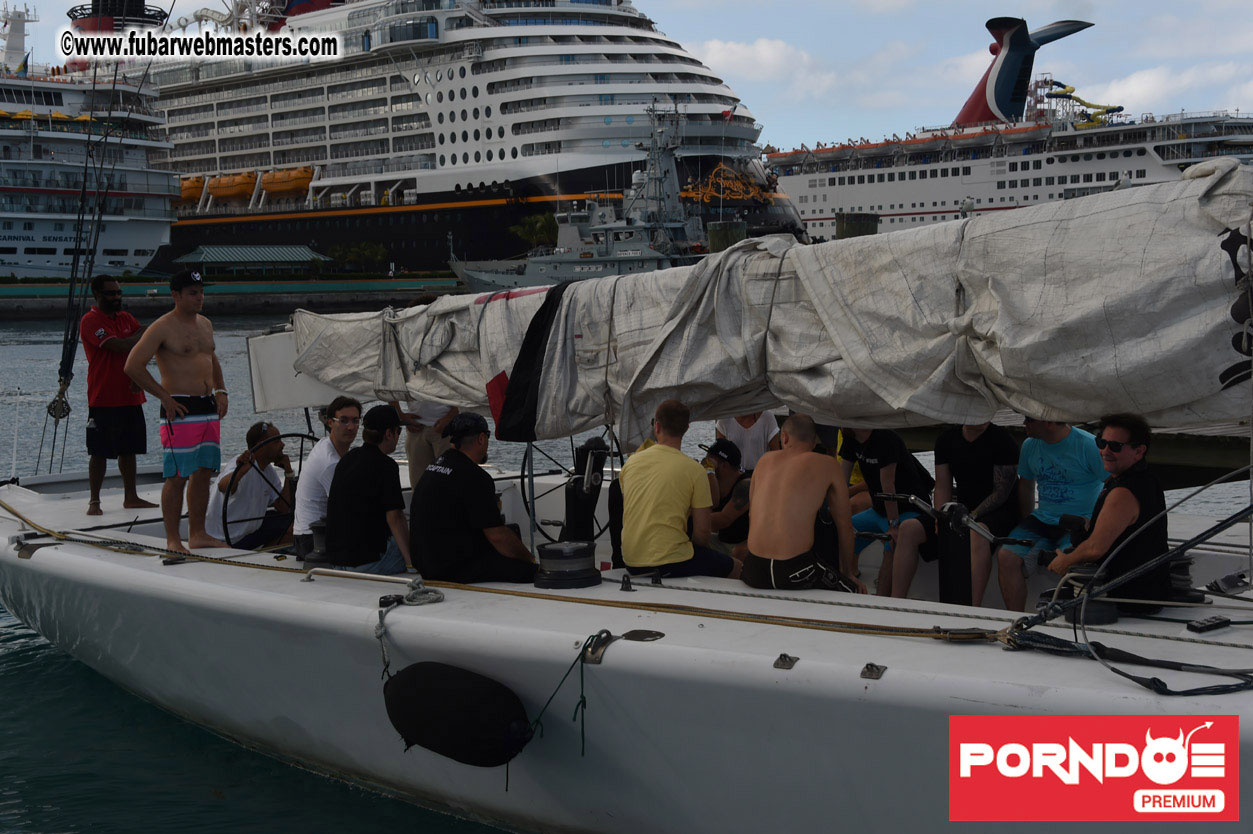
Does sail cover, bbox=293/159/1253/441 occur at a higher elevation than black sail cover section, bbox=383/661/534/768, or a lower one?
higher

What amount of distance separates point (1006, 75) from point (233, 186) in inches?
1866

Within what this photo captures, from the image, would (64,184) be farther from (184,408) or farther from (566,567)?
(566,567)

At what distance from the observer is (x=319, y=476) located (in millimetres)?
5672

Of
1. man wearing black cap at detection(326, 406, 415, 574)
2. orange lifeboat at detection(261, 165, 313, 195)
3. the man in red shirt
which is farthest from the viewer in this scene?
orange lifeboat at detection(261, 165, 313, 195)

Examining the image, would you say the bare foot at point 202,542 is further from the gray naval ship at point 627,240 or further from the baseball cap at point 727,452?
the gray naval ship at point 627,240

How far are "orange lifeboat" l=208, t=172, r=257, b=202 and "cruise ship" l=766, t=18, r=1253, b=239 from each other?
104 ft

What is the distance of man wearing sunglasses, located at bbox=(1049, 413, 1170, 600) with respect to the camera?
387 centimetres

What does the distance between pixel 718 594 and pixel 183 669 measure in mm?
2776

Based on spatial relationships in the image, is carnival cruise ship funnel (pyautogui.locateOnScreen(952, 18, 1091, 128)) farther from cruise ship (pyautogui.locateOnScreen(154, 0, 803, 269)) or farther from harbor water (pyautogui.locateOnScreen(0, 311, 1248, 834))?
harbor water (pyautogui.locateOnScreen(0, 311, 1248, 834))

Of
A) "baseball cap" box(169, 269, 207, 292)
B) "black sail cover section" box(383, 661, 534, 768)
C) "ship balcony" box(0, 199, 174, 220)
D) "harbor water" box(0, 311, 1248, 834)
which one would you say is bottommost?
"harbor water" box(0, 311, 1248, 834)

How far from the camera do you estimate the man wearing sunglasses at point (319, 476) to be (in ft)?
18.6

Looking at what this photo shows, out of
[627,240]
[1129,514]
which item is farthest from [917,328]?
[627,240]

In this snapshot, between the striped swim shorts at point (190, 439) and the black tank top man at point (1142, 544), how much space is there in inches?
172

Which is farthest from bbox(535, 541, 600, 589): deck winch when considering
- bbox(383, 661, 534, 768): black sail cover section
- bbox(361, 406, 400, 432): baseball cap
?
bbox(361, 406, 400, 432): baseball cap
